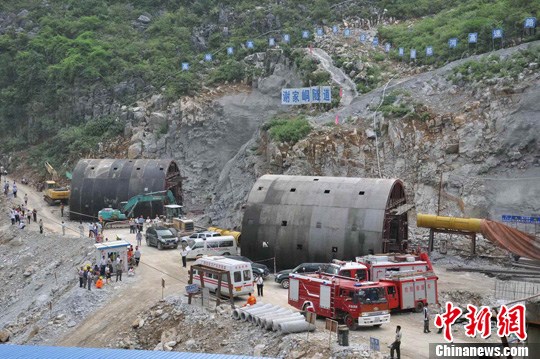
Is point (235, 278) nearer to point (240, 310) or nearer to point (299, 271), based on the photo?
point (240, 310)

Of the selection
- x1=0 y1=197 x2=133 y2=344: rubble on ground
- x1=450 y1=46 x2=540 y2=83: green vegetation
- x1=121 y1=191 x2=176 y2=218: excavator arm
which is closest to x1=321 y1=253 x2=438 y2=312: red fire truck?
x1=0 y1=197 x2=133 y2=344: rubble on ground

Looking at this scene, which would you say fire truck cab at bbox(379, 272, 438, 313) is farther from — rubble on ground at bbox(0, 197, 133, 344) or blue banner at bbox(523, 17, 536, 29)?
blue banner at bbox(523, 17, 536, 29)

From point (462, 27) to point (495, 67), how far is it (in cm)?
1317

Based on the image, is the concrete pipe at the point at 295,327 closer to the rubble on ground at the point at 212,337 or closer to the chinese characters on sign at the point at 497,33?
the rubble on ground at the point at 212,337

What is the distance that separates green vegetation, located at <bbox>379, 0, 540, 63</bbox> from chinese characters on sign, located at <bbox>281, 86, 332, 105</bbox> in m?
10.5

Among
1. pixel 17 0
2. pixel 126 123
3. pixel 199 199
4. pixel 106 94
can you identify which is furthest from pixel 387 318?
pixel 17 0

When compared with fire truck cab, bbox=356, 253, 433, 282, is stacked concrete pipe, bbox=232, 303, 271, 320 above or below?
below

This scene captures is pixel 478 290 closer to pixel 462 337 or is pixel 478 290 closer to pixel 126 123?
pixel 462 337

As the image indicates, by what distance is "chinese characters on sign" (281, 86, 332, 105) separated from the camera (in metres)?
63.0

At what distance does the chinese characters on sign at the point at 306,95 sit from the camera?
2479 inches

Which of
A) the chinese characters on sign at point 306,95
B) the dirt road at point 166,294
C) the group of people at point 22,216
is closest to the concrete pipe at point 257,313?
the dirt road at point 166,294

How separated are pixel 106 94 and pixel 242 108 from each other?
59.4 feet

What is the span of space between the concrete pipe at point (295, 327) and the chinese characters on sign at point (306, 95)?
36.9 meters

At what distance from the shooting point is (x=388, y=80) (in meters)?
66.0
